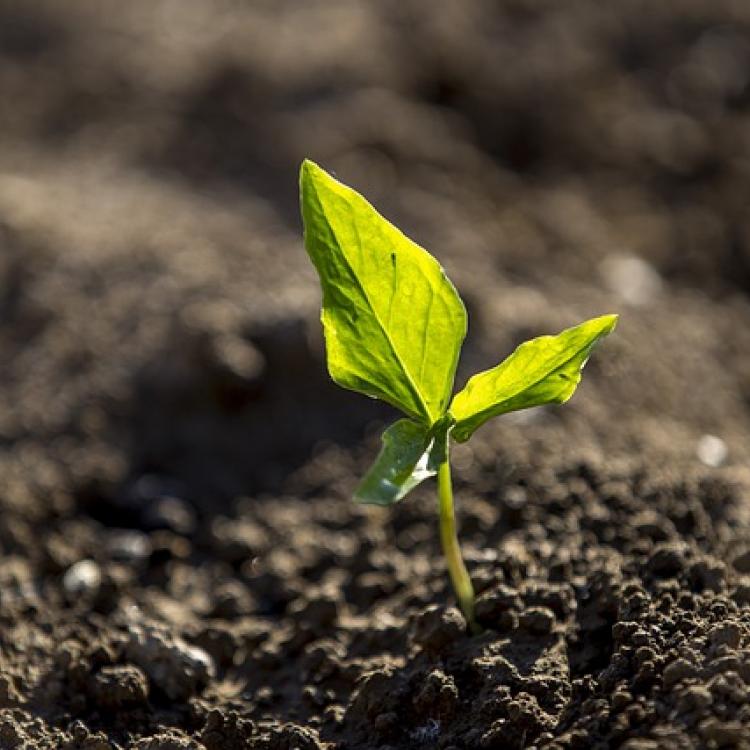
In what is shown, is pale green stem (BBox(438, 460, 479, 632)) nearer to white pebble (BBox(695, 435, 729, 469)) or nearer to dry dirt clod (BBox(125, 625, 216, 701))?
dry dirt clod (BBox(125, 625, 216, 701))

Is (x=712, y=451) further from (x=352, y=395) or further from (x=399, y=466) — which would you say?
(x=399, y=466)

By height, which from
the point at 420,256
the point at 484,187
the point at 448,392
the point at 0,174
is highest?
the point at 484,187

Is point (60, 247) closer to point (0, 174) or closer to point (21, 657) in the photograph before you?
point (0, 174)

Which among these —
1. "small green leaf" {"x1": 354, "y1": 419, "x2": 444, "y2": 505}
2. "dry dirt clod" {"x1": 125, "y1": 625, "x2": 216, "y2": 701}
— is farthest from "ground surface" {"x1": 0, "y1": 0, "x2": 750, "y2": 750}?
"small green leaf" {"x1": 354, "y1": 419, "x2": 444, "y2": 505}

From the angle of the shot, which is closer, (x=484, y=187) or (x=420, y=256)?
(x=420, y=256)

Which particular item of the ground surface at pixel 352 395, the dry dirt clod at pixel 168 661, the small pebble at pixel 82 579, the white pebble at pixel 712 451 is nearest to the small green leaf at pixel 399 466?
the ground surface at pixel 352 395

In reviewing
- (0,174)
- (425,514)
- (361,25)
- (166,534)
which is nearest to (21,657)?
(166,534)

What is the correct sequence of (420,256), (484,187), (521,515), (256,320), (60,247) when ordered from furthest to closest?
(484,187)
(60,247)
(256,320)
(521,515)
(420,256)
